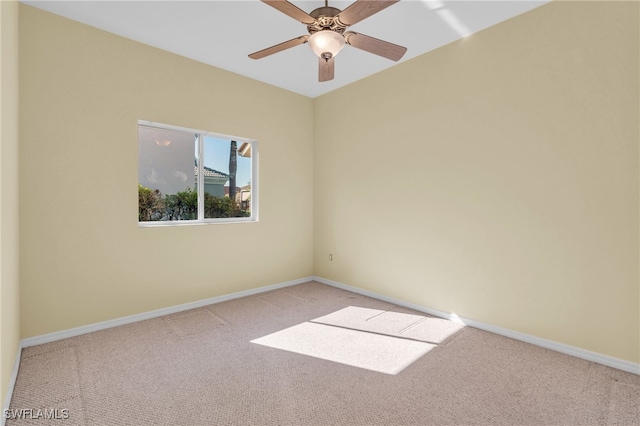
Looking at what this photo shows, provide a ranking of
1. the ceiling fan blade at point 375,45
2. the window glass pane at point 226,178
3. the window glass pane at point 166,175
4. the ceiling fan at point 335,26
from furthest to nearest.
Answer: the window glass pane at point 226,178 < the window glass pane at point 166,175 < the ceiling fan blade at point 375,45 < the ceiling fan at point 335,26

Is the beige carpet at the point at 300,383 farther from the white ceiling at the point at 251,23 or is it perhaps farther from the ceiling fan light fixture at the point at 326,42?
the white ceiling at the point at 251,23

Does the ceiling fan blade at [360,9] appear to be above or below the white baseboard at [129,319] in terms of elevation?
above

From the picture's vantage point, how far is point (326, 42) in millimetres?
2123

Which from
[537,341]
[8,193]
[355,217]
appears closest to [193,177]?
[8,193]

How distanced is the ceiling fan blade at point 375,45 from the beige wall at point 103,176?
6.62 feet

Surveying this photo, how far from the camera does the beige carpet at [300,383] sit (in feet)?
5.70

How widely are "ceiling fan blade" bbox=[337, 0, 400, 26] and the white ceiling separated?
1.88 feet

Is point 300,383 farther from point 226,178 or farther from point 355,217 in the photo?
point 226,178

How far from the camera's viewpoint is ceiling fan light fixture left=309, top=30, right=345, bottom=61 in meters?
2.10

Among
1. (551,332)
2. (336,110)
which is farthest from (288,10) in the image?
(551,332)

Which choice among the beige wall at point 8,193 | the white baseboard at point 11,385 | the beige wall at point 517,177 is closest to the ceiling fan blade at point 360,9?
the beige wall at point 517,177

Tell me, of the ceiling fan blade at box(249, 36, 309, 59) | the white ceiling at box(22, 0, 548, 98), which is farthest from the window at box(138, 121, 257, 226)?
the ceiling fan blade at box(249, 36, 309, 59)

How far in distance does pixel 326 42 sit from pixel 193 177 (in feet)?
7.52

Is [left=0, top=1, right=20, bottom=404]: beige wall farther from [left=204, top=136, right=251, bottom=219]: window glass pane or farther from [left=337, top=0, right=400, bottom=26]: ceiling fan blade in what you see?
[left=337, top=0, right=400, bottom=26]: ceiling fan blade
